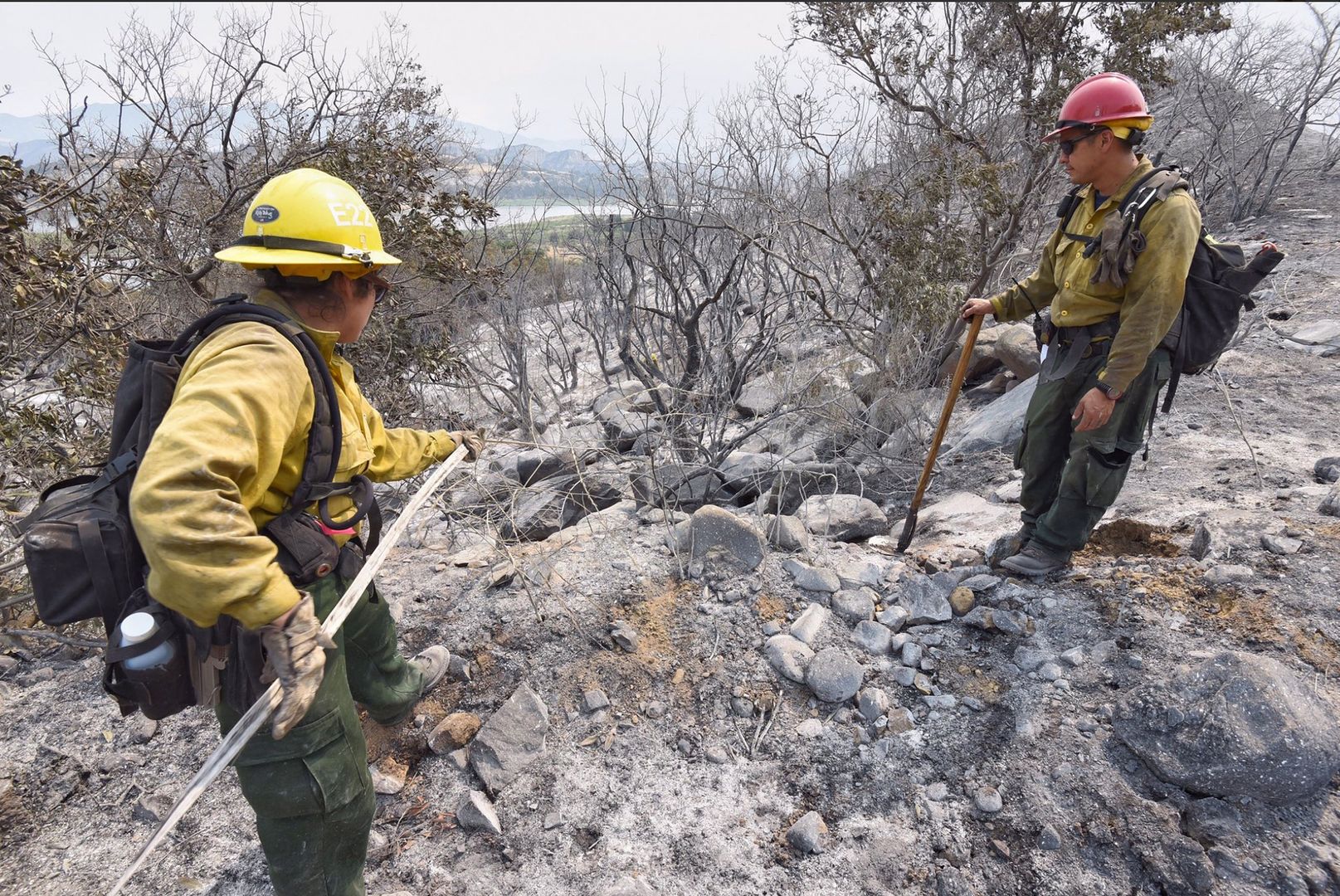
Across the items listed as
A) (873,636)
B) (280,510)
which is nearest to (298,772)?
(280,510)

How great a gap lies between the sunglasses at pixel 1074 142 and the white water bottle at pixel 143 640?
10.2 feet

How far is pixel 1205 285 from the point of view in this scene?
244cm

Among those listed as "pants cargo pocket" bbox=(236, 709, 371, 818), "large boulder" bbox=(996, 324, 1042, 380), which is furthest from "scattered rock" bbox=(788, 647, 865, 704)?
"large boulder" bbox=(996, 324, 1042, 380)

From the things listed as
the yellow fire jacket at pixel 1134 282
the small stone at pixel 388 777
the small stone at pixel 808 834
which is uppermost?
the yellow fire jacket at pixel 1134 282

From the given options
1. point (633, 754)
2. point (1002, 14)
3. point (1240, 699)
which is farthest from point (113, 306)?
point (1002, 14)

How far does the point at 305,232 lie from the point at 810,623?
2236 mm

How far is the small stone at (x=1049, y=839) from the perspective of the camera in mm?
1942

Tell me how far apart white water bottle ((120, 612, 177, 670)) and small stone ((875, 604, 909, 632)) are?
2.39 metres

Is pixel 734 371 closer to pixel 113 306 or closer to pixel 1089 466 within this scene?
pixel 1089 466

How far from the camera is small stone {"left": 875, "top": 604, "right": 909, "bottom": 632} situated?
2.78 meters

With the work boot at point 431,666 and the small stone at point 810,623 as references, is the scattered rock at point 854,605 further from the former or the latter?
the work boot at point 431,666

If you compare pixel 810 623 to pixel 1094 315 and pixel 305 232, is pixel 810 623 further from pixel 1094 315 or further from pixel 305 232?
pixel 305 232

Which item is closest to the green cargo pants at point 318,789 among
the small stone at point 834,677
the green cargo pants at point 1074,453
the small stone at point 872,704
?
the small stone at point 834,677

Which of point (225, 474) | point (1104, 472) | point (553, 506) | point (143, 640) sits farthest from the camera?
point (553, 506)
